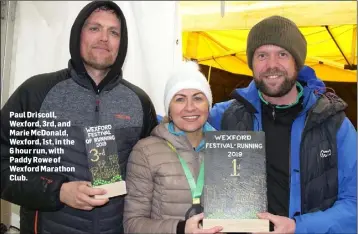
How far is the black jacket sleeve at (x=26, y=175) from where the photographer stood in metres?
0.83

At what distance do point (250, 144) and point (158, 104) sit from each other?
43cm

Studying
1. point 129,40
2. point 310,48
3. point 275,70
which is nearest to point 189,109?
point 275,70

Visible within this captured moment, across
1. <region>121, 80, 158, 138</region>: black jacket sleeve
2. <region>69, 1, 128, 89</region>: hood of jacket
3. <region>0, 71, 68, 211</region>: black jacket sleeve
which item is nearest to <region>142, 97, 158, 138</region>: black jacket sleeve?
<region>121, 80, 158, 138</region>: black jacket sleeve

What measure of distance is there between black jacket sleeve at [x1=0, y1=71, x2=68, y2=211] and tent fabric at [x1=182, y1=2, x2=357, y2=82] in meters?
0.45

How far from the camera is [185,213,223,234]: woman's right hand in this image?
2.42 ft

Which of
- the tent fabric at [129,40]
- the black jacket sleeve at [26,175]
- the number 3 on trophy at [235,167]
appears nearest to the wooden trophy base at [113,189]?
the black jacket sleeve at [26,175]

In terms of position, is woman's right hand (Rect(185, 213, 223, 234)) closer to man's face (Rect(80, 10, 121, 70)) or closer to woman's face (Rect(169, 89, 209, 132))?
woman's face (Rect(169, 89, 209, 132))

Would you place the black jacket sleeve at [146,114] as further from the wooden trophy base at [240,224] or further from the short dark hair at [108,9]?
the wooden trophy base at [240,224]

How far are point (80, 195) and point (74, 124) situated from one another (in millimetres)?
176

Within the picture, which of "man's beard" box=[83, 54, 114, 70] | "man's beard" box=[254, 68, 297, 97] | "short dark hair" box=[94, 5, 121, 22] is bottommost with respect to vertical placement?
"man's beard" box=[254, 68, 297, 97]

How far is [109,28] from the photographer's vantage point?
0.89m

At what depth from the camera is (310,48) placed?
107cm

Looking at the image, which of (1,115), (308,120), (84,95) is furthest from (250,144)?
(1,115)

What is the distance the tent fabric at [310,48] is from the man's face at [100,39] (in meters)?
0.27
